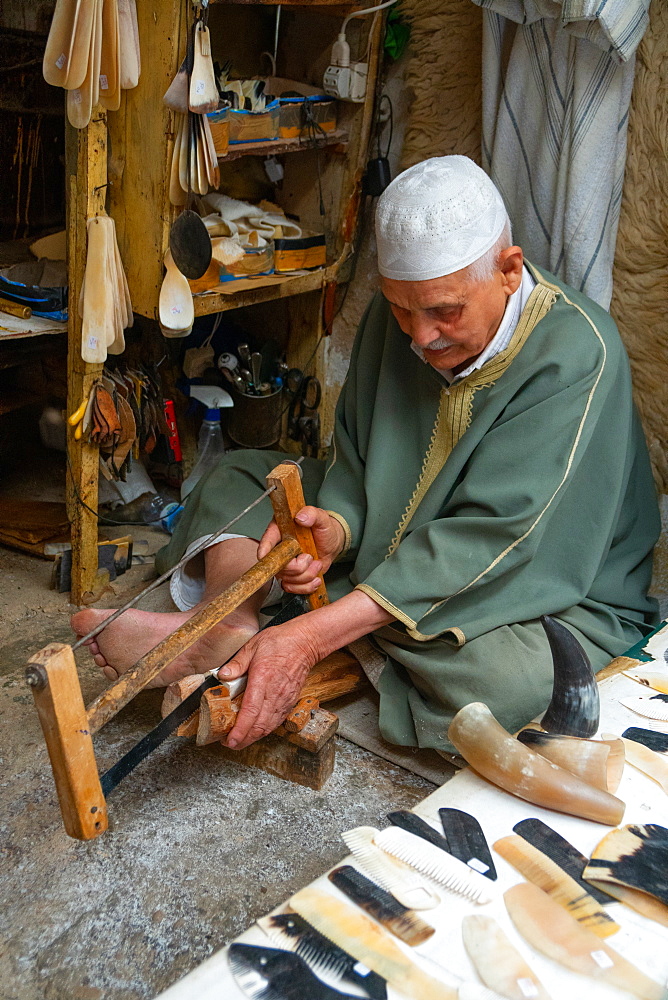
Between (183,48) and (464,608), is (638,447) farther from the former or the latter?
(183,48)

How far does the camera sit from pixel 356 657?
205 centimetres

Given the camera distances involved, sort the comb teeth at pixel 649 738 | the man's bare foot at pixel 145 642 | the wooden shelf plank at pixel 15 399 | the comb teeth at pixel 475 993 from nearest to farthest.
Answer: the comb teeth at pixel 475 993 < the comb teeth at pixel 649 738 < the man's bare foot at pixel 145 642 < the wooden shelf plank at pixel 15 399

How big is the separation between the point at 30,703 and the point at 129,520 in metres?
0.98

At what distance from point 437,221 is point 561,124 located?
0.75 meters

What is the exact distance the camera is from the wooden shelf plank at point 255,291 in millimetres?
2502

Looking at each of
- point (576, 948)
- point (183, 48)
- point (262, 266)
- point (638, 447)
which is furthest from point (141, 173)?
point (576, 948)

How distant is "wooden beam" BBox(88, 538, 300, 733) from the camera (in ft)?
4.20

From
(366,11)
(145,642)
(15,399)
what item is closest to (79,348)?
(15,399)

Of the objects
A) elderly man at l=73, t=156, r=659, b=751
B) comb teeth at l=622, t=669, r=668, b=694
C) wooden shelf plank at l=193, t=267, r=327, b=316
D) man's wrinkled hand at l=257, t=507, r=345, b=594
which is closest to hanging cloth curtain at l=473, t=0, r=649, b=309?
elderly man at l=73, t=156, r=659, b=751

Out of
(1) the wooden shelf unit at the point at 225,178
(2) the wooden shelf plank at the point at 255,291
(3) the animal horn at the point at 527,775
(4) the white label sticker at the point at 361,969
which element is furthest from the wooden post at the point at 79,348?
(4) the white label sticker at the point at 361,969

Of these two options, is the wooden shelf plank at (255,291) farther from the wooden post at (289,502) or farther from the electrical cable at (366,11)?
Result: the wooden post at (289,502)

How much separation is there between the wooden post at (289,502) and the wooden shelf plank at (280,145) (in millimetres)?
1118

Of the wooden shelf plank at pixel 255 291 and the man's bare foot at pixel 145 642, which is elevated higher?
the wooden shelf plank at pixel 255 291

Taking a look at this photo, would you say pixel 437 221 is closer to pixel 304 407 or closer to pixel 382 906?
pixel 382 906
